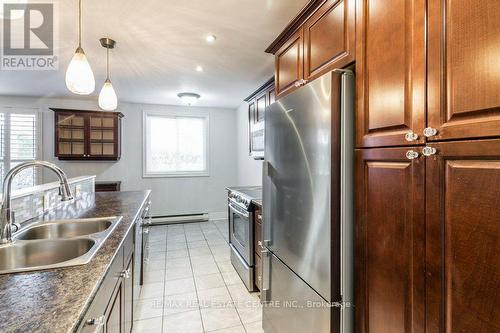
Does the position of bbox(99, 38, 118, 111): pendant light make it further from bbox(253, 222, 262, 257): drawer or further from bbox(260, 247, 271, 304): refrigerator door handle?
bbox(260, 247, 271, 304): refrigerator door handle

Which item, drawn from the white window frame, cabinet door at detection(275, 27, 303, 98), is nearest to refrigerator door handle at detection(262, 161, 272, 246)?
cabinet door at detection(275, 27, 303, 98)

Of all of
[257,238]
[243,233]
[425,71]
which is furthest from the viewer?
[243,233]

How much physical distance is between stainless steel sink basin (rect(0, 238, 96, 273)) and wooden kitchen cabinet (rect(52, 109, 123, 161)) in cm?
376

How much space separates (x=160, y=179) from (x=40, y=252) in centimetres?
405

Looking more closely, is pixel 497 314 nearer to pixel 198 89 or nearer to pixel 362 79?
pixel 362 79

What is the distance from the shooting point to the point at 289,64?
6.05ft

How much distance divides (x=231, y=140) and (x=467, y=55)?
514 centimetres

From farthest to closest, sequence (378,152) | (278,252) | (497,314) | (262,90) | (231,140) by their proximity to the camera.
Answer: (231,140), (262,90), (278,252), (378,152), (497,314)

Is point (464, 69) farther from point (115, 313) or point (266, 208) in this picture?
point (115, 313)

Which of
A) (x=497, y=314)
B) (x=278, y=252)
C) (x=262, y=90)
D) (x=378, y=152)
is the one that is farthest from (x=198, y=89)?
(x=497, y=314)

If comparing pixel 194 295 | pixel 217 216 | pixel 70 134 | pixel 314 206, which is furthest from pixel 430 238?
pixel 70 134

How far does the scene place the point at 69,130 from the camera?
4.50 metres

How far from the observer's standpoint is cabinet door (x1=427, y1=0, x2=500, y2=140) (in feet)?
2.26

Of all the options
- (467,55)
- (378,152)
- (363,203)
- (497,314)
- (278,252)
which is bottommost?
(278,252)
